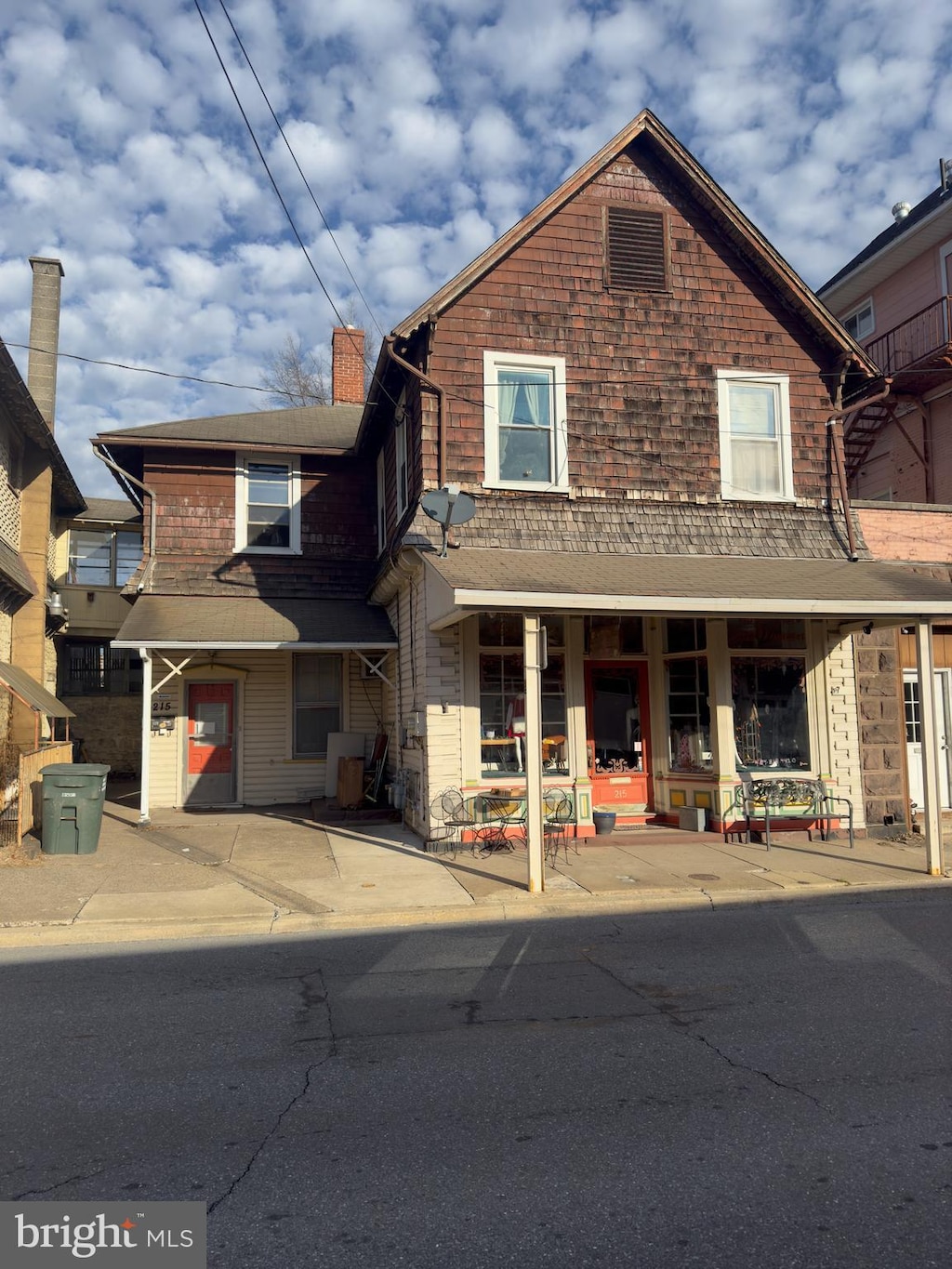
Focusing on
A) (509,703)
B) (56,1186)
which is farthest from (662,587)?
(56,1186)

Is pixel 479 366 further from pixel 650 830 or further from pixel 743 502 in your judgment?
pixel 650 830

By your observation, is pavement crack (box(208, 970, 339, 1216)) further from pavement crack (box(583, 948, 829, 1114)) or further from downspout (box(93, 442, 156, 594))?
downspout (box(93, 442, 156, 594))

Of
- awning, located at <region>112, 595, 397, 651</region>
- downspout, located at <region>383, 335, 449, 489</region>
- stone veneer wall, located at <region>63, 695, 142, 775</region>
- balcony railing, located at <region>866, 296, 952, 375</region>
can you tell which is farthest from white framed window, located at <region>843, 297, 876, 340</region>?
stone veneer wall, located at <region>63, 695, 142, 775</region>

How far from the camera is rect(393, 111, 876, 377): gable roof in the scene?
12.6 meters

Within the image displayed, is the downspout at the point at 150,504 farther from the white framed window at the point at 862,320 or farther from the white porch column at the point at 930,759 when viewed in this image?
the white framed window at the point at 862,320

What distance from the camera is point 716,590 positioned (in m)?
10.1

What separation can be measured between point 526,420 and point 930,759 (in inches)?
261

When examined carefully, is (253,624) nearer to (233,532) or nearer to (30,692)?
(233,532)

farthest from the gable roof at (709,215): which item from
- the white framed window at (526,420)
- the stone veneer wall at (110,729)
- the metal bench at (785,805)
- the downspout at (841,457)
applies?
the stone veneer wall at (110,729)

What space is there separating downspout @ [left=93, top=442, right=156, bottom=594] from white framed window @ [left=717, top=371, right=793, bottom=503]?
9.71m

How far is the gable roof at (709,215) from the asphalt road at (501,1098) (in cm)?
926

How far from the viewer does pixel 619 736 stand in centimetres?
1273

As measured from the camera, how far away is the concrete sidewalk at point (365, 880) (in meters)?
8.05

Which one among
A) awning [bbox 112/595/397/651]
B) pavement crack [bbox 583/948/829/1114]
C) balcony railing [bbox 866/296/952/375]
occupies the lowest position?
pavement crack [bbox 583/948/829/1114]
